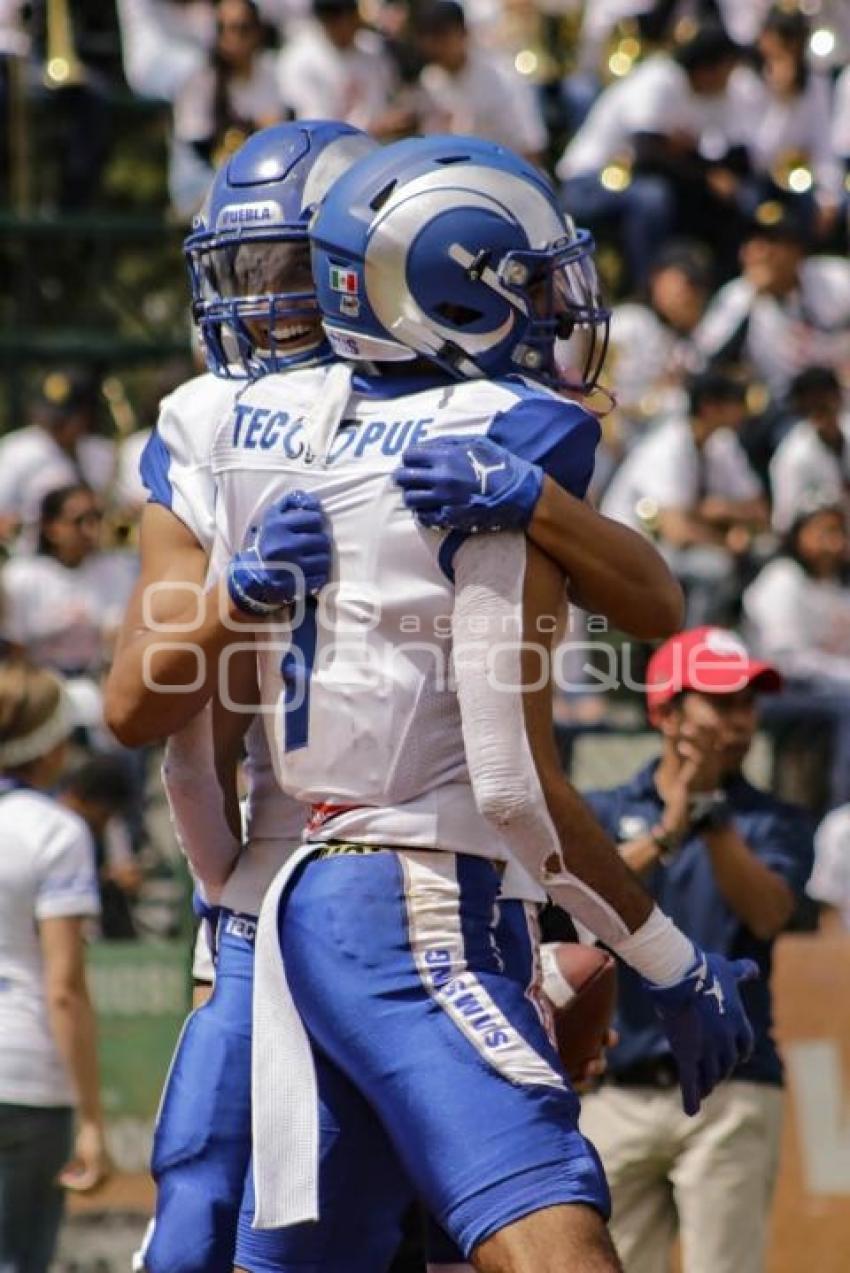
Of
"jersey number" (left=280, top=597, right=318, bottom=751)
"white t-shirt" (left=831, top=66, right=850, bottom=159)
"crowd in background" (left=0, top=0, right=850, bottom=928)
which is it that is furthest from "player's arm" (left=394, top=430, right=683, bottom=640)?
"white t-shirt" (left=831, top=66, right=850, bottom=159)

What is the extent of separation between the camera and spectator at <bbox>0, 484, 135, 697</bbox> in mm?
9633

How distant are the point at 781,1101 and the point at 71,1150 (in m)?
1.65

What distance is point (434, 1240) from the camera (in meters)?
4.16

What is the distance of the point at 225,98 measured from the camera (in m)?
12.2

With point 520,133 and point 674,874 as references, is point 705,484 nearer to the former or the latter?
point 520,133

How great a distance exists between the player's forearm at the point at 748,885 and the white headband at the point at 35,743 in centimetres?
146

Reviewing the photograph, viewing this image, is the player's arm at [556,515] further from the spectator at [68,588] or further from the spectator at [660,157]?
the spectator at [660,157]

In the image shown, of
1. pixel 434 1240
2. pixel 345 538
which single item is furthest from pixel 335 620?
pixel 434 1240

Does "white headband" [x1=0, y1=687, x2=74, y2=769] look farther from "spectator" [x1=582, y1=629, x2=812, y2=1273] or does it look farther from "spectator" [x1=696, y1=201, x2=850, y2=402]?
"spectator" [x1=696, y1=201, x2=850, y2=402]

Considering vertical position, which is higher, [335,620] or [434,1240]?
[335,620]

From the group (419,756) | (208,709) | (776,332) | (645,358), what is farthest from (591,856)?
(776,332)

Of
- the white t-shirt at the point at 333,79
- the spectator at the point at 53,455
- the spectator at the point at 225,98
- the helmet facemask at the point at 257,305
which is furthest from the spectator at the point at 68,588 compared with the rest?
the helmet facemask at the point at 257,305

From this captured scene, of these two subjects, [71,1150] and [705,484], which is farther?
[705,484]

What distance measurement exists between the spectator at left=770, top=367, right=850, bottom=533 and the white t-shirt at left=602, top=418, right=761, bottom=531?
158 millimetres
